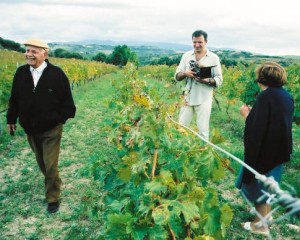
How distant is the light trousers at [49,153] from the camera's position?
14.3 ft

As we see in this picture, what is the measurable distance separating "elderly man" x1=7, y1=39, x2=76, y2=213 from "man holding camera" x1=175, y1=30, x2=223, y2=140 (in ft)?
6.10

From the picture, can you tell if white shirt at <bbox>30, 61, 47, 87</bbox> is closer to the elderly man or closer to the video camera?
the elderly man

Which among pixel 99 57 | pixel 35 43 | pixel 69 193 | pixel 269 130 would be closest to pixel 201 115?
pixel 269 130

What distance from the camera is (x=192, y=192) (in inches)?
87.4

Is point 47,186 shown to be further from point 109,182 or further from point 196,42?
point 196,42

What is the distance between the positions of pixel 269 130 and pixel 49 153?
8.24ft

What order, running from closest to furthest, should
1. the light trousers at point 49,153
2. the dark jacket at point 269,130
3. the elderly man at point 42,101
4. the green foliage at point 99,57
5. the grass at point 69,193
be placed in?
the dark jacket at point 269,130, the grass at point 69,193, the elderly man at point 42,101, the light trousers at point 49,153, the green foliage at point 99,57

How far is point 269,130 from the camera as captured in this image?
349 centimetres

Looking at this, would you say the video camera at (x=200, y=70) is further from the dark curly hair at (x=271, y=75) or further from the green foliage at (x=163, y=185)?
the green foliage at (x=163, y=185)

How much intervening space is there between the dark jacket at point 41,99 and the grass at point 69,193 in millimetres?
575

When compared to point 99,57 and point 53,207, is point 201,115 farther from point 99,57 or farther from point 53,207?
point 99,57

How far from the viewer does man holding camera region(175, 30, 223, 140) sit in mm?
5312

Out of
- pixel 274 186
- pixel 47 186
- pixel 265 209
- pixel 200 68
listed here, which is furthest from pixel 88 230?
pixel 274 186

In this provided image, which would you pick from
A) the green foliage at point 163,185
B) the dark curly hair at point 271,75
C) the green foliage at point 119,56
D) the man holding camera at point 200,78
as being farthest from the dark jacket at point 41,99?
the green foliage at point 119,56
